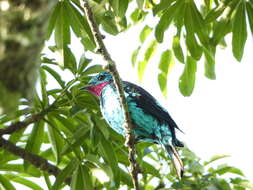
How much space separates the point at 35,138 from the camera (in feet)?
12.7

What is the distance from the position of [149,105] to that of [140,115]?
16 centimetres

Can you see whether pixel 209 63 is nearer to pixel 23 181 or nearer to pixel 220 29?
pixel 220 29

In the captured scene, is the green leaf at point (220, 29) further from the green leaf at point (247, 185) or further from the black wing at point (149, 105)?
the green leaf at point (247, 185)

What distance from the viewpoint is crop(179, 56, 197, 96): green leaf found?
15.6 ft

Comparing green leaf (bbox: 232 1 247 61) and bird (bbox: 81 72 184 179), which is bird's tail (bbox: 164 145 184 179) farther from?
green leaf (bbox: 232 1 247 61)

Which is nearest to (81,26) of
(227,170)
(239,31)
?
(239,31)

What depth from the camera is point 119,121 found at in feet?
12.9

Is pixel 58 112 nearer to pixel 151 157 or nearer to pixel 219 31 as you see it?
pixel 151 157

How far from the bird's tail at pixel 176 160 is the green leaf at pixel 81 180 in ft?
1.98

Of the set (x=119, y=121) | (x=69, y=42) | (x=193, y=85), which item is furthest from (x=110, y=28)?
(x=193, y=85)

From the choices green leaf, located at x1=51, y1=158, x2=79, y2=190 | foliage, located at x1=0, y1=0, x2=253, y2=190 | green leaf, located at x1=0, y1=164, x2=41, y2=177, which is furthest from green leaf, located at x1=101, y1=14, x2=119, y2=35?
green leaf, located at x1=0, y1=164, x2=41, y2=177

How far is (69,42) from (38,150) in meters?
0.87

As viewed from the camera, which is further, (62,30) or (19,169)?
(19,169)

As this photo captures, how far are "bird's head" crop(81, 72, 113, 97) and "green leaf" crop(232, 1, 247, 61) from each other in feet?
3.92
